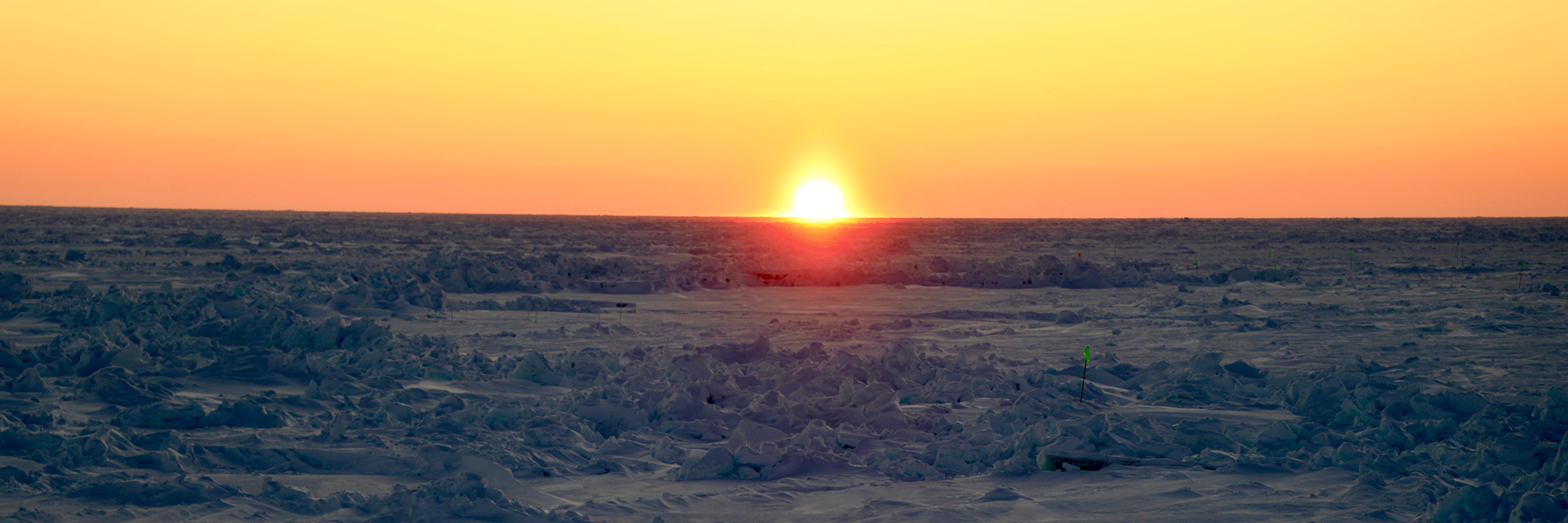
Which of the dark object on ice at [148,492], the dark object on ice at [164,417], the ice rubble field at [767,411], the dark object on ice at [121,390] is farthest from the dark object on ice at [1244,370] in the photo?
the dark object on ice at [121,390]

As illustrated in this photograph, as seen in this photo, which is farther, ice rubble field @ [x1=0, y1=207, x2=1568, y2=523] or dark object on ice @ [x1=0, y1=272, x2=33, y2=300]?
dark object on ice @ [x1=0, y1=272, x2=33, y2=300]

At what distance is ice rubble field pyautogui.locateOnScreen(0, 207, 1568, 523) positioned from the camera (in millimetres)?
5441

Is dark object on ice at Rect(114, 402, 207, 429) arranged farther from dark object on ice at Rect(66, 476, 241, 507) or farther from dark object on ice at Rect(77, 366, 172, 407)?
dark object on ice at Rect(66, 476, 241, 507)

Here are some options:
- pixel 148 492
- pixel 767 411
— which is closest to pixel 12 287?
pixel 148 492

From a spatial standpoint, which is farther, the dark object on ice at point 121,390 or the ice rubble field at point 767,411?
the dark object on ice at point 121,390

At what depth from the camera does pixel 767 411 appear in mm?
→ 7746

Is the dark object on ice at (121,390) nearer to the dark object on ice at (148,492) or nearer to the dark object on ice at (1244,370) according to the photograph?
the dark object on ice at (148,492)

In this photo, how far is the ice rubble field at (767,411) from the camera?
17.9 ft

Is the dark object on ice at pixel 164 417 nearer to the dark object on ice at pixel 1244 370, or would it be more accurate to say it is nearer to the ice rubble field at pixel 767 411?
the ice rubble field at pixel 767 411

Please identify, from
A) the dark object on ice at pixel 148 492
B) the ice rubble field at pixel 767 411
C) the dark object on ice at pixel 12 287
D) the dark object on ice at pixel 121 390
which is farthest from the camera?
the dark object on ice at pixel 12 287

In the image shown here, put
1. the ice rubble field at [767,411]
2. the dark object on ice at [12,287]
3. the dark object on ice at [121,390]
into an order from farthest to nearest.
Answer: the dark object on ice at [12,287] < the dark object on ice at [121,390] < the ice rubble field at [767,411]

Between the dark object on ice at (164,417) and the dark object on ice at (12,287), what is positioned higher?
the dark object on ice at (12,287)

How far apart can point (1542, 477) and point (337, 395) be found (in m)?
8.18

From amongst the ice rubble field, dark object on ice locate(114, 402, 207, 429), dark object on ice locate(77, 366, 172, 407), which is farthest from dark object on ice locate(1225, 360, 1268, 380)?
dark object on ice locate(77, 366, 172, 407)
